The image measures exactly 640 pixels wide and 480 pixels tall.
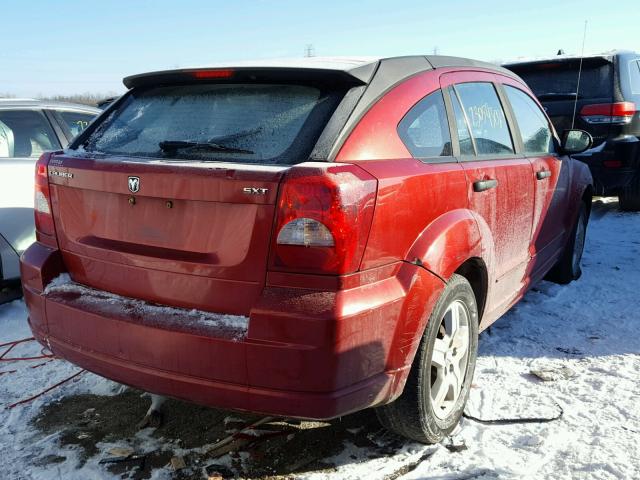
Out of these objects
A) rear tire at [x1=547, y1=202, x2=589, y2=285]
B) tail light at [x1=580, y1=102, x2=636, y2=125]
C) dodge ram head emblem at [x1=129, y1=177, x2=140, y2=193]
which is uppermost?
tail light at [x1=580, y1=102, x2=636, y2=125]

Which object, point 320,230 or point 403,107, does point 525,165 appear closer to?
point 403,107

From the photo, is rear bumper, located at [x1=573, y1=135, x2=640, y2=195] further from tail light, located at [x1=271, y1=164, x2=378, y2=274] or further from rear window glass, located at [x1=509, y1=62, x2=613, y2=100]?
tail light, located at [x1=271, y1=164, x2=378, y2=274]

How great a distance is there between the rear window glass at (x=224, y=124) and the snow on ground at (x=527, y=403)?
1333 millimetres

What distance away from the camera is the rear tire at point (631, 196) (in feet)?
24.1

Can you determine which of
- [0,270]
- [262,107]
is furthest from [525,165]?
[0,270]

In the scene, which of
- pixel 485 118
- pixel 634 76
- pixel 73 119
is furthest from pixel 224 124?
pixel 634 76

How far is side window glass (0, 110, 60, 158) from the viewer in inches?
183

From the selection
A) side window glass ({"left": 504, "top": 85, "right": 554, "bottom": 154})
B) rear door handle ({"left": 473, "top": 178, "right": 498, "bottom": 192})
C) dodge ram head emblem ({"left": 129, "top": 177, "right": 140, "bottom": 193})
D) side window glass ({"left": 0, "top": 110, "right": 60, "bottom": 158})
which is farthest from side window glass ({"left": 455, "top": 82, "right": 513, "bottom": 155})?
side window glass ({"left": 0, "top": 110, "right": 60, "bottom": 158})

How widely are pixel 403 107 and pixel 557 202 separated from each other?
2.15 meters

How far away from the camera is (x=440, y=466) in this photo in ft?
7.93

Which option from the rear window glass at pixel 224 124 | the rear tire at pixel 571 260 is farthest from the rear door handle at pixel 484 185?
the rear tire at pixel 571 260

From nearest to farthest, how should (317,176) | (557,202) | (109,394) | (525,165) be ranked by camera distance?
(317,176) → (109,394) → (525,165) → (557,202)

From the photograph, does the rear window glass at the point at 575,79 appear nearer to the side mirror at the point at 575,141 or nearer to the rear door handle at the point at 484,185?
the side mirror at the point at 575,141

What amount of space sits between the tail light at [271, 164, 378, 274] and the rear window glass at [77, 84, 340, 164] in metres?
0.19
